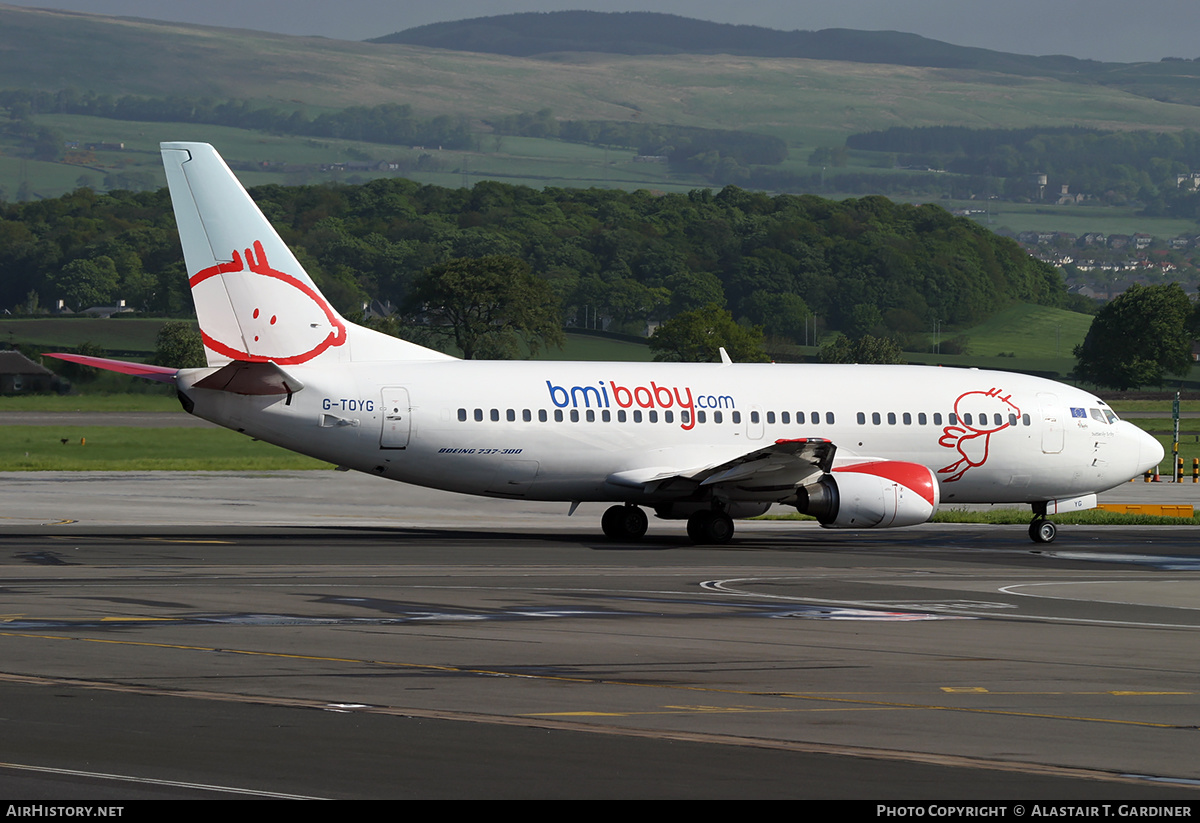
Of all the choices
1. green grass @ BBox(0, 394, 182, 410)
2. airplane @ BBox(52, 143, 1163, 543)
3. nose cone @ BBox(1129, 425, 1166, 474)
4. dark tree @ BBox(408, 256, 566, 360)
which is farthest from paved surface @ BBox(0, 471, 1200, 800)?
dark tree @ BBox(408, 256, 566, 360)

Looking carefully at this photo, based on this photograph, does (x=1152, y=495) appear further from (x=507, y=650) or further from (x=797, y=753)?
(x=797, y=753)

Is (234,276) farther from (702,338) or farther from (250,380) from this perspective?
(702,338)

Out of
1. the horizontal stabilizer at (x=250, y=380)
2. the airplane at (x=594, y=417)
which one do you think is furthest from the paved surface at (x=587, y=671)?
the horizontal stabilizer at (x=250, y=380)

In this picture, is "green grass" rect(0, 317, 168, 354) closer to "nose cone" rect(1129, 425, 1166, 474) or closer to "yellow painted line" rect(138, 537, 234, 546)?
"yellow painted line" rect(138, 537, 234, 546)

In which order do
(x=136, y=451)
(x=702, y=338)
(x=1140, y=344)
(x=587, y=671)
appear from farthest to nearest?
(x=1140, y=344), (x=702, y=338), (x=136, y=451), (x=587, y=671)

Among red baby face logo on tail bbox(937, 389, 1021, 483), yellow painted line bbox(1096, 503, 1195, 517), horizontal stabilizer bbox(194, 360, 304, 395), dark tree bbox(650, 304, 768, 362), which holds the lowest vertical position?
dark tree bbox(650, 304, 768, 362)

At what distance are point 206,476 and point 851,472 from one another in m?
26.5

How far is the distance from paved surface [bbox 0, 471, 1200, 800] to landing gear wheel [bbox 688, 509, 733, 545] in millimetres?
2727

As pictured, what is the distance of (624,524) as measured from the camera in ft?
117

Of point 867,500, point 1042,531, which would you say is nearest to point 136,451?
point 867,500

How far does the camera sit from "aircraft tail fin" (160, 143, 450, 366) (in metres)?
32.2

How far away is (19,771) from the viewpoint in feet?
36.1

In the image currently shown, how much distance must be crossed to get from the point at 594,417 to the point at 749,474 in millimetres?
3464
